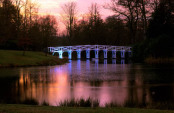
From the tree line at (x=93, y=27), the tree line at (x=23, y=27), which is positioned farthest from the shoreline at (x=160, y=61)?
the tree line at (x=23, y=27)

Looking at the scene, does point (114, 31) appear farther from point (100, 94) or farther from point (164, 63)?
point (100, 94)

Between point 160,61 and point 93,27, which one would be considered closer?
point 160,61

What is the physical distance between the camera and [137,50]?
49906mm

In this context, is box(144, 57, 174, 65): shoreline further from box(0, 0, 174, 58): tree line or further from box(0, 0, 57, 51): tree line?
box(0, 0, 57, 51): tree line

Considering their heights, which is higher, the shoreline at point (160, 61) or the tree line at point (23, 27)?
the tree line at point (23, 27)

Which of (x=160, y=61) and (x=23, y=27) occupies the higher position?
(x=23, y=27)

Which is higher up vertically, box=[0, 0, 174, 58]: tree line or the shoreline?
box=[0, 0, 174, 58]: tree line

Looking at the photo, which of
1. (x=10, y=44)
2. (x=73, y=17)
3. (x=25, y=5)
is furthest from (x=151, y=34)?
(x=73, y=17)

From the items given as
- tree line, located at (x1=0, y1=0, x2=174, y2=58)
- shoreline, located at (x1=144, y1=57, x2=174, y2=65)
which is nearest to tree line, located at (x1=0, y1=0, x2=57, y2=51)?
tree line, located at (x1=0, y1=0, x2=174, y2=58)

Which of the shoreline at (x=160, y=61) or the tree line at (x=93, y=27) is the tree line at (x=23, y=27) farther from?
the shoreline at (x=160, y=61)

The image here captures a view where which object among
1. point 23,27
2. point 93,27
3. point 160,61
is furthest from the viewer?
point 93,27

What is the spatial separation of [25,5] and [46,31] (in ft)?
25.7

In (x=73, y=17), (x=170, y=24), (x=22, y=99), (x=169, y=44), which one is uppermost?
(x=73, y=17)

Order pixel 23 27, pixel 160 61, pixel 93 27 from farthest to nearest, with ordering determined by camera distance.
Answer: pixel 93 27
pixel 23 27
pixel 160 61
